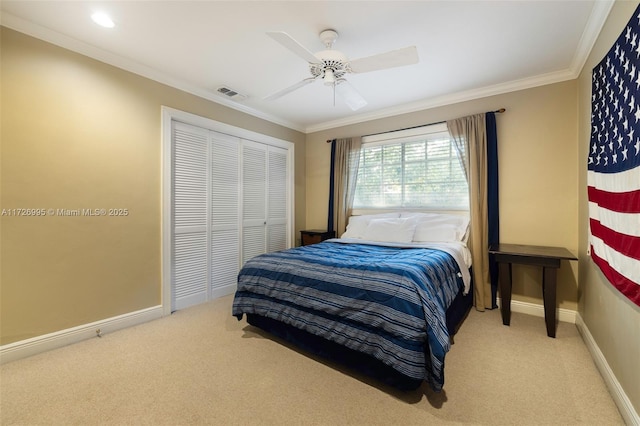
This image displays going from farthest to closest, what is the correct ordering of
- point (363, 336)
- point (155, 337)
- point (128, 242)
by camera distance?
1. point (128, 242)
2. point (155, 337)
3. point (363, 336)

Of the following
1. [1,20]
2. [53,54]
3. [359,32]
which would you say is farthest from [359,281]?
[1,20]

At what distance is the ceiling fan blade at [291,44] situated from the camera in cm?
168

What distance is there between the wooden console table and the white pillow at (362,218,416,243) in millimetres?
887

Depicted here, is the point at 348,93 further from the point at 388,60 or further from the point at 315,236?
the point at 315,236

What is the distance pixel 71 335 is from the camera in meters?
2.36

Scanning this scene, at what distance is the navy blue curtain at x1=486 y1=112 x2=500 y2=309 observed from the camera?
3133 mm

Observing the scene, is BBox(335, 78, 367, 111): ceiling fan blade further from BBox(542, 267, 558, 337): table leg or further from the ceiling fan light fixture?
BBox(542, 267, 558, 337): table leg

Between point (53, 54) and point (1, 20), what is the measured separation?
1.00 ft

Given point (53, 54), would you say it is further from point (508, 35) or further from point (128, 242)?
point (508, 35)

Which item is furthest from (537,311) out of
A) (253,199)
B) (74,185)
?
(74,185)

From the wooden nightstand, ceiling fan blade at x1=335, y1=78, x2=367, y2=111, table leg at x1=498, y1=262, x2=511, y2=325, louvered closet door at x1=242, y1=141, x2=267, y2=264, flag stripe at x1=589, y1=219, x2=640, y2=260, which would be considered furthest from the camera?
the wooden nightstand

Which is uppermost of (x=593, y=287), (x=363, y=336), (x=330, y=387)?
(x=593, y=287)

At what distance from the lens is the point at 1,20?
79.5 inches

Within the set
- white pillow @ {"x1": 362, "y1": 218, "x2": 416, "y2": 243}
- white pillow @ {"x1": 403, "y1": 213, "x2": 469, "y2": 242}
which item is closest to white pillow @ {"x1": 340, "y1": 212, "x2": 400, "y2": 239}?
white pillow @ {"x1": 362, "y1": 218, "x2": 416, "y2": 243}
